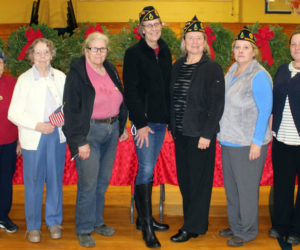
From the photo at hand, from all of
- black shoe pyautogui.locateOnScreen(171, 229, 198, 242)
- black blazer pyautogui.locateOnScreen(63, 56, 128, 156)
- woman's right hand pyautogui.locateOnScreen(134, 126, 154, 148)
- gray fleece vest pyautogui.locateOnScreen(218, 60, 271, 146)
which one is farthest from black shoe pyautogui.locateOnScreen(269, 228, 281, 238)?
black blazer pyautogui.locateOnScreen(63, 56, 128, 156)

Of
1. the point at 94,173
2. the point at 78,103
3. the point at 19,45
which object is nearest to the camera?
the point at 78,103

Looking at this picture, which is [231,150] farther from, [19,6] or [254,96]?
[19,6]

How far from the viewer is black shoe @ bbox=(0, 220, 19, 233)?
9.07ft

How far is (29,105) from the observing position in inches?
97.6

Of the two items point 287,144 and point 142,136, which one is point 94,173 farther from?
point 287,144

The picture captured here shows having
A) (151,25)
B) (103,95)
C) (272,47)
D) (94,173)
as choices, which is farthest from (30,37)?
(272,47)

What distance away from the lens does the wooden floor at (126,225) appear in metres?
2.58

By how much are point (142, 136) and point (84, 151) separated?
0.38 metres

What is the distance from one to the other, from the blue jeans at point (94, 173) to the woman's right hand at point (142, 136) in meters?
0.18

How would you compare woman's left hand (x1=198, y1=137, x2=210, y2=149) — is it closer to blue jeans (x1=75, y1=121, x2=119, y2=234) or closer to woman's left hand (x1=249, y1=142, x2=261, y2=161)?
woman's left hand (x1=249, y1=142, x2=261, y2=161)

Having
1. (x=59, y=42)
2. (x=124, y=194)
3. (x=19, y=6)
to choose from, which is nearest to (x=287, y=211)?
(x=124, y=194)

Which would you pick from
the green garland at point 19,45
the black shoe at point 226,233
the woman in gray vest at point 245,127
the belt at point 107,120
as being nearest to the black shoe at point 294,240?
the woman in gray vest at point 245,127

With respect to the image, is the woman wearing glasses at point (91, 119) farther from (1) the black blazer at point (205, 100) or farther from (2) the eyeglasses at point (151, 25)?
(1) the black blazer at point (205, 100)

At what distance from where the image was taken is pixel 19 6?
9.27 metres
